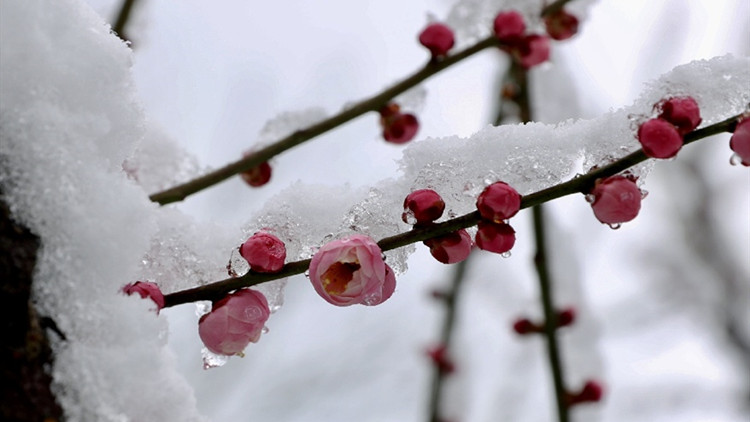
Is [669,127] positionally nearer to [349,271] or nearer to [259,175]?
[349,271]

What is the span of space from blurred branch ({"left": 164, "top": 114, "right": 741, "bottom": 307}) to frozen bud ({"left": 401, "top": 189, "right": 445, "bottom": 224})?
1 centimetres

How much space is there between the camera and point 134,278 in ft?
A: 2.50

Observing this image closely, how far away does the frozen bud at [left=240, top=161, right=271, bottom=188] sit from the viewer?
137 cm

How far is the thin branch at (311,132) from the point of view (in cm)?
121

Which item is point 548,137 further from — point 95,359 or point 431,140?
point 95,359

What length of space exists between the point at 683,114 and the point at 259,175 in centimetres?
82

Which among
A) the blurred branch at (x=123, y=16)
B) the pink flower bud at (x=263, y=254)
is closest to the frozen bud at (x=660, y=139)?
the pink flower bud at (x=263, y=254)

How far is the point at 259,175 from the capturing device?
1378 millimetres

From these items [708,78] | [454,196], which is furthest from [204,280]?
[708,78]

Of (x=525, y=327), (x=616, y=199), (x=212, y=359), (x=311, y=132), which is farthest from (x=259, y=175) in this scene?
(x=525, y=327)

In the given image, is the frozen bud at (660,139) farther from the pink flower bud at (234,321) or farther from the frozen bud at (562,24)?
the frozen bud at (562,24)

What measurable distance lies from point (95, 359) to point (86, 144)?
0.23m

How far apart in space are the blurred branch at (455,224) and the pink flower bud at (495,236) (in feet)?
0.05

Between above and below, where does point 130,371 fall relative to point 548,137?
below
